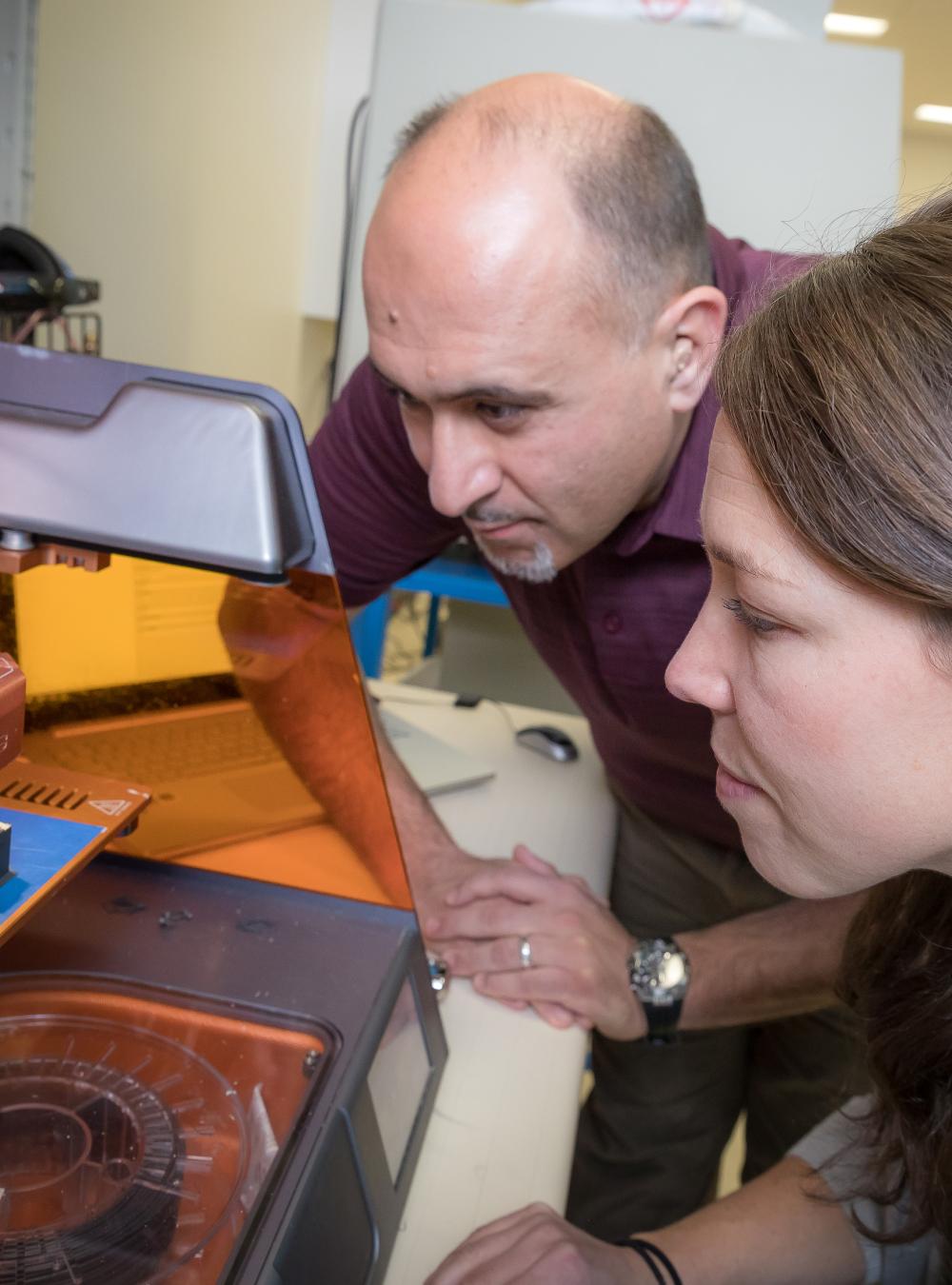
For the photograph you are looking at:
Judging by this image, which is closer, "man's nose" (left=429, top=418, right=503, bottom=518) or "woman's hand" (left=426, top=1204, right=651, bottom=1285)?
"woman's hand" (left=426, top=1204, right=651, bottom=1285)

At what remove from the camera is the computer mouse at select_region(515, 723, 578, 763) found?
141 centimetres

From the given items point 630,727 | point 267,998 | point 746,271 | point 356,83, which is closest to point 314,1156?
point 267,998

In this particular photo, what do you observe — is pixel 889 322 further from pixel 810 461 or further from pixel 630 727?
pixel 630 727

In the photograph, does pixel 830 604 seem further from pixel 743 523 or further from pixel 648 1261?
pixel 648 1261

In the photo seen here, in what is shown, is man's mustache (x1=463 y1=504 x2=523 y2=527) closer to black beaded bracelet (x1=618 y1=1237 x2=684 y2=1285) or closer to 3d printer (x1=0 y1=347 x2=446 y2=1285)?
3d printer (x1=0 y1=347 x2=446 y2=1285)

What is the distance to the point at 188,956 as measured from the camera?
0.68 metres

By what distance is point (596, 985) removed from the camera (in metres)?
0.93

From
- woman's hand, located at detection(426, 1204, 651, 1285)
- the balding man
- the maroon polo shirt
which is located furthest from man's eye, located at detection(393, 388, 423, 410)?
woman's hand, located at detection(426, 1204, 651, 1285)

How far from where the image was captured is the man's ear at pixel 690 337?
100cm

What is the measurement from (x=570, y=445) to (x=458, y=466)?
10cm

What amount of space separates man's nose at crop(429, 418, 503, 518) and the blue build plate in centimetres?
49

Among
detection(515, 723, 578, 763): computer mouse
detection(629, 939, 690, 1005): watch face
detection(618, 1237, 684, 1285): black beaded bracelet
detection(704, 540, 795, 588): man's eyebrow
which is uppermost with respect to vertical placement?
detection(704, 540, 795, 588): man's eyebrow

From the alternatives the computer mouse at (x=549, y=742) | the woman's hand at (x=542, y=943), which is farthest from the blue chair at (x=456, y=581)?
the woman's hand at (x=542, y=943)

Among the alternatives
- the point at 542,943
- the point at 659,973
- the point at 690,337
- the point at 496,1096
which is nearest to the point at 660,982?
the point at 659,973
